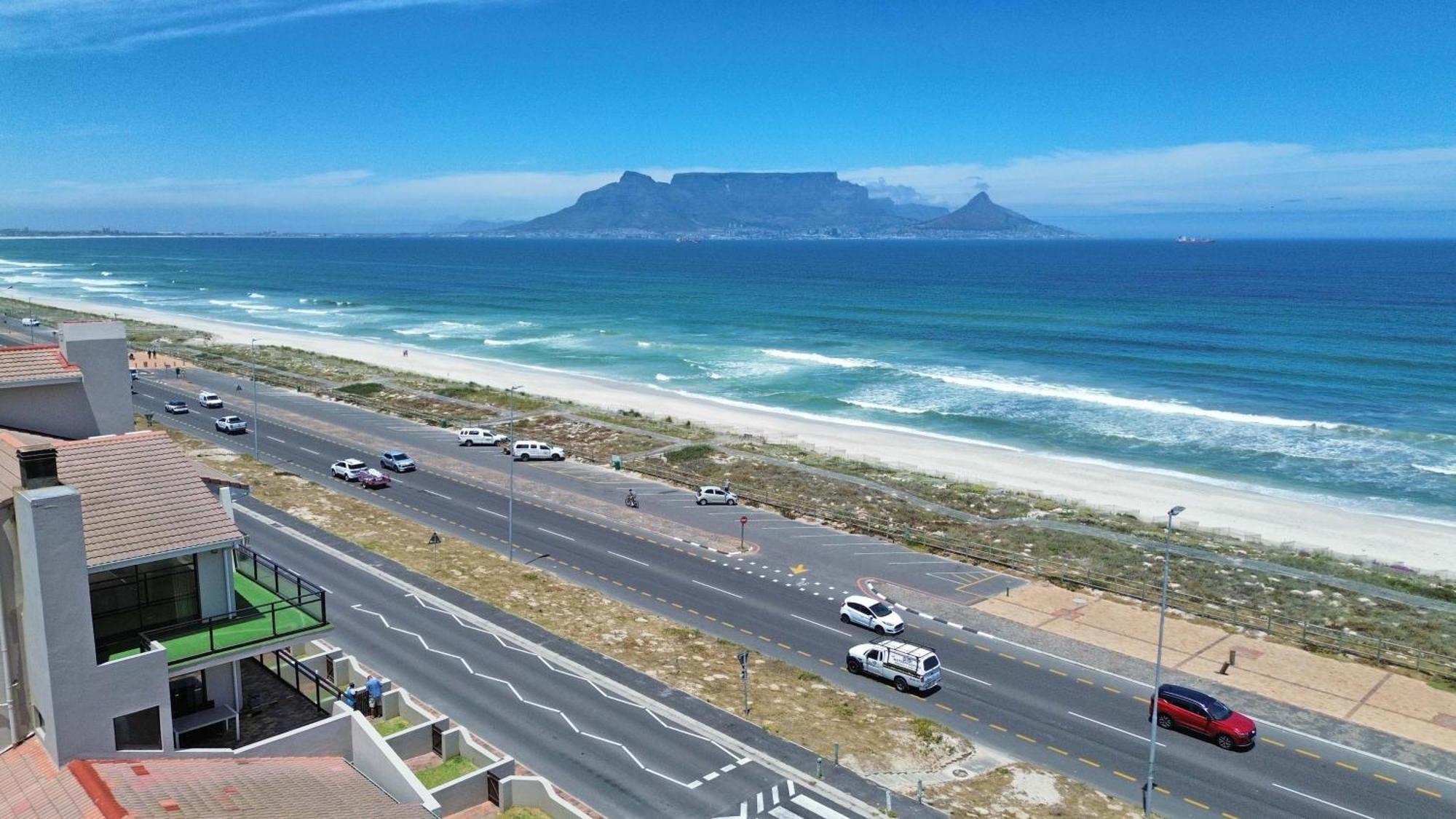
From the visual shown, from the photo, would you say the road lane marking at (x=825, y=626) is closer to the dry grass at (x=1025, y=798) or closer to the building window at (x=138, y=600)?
the dry grass at (x=1025, y=798)

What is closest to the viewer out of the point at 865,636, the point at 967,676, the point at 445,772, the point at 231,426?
the point at 445,772

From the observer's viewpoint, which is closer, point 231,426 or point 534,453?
point 534,453

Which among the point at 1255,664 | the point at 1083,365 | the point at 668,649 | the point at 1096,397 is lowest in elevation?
the point at 1255,664

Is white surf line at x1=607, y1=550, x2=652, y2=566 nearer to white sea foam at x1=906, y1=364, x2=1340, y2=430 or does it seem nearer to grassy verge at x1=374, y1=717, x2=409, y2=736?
grassy verge at x1=374, y1=717, x2=409, y2=736

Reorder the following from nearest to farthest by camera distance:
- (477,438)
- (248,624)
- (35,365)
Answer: (248,624)
(35,365)
(477,438)

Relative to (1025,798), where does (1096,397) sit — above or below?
above

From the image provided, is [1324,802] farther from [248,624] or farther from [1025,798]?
[248,624]

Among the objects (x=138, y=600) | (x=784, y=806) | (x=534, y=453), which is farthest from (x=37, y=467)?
(x=534, y=453)
